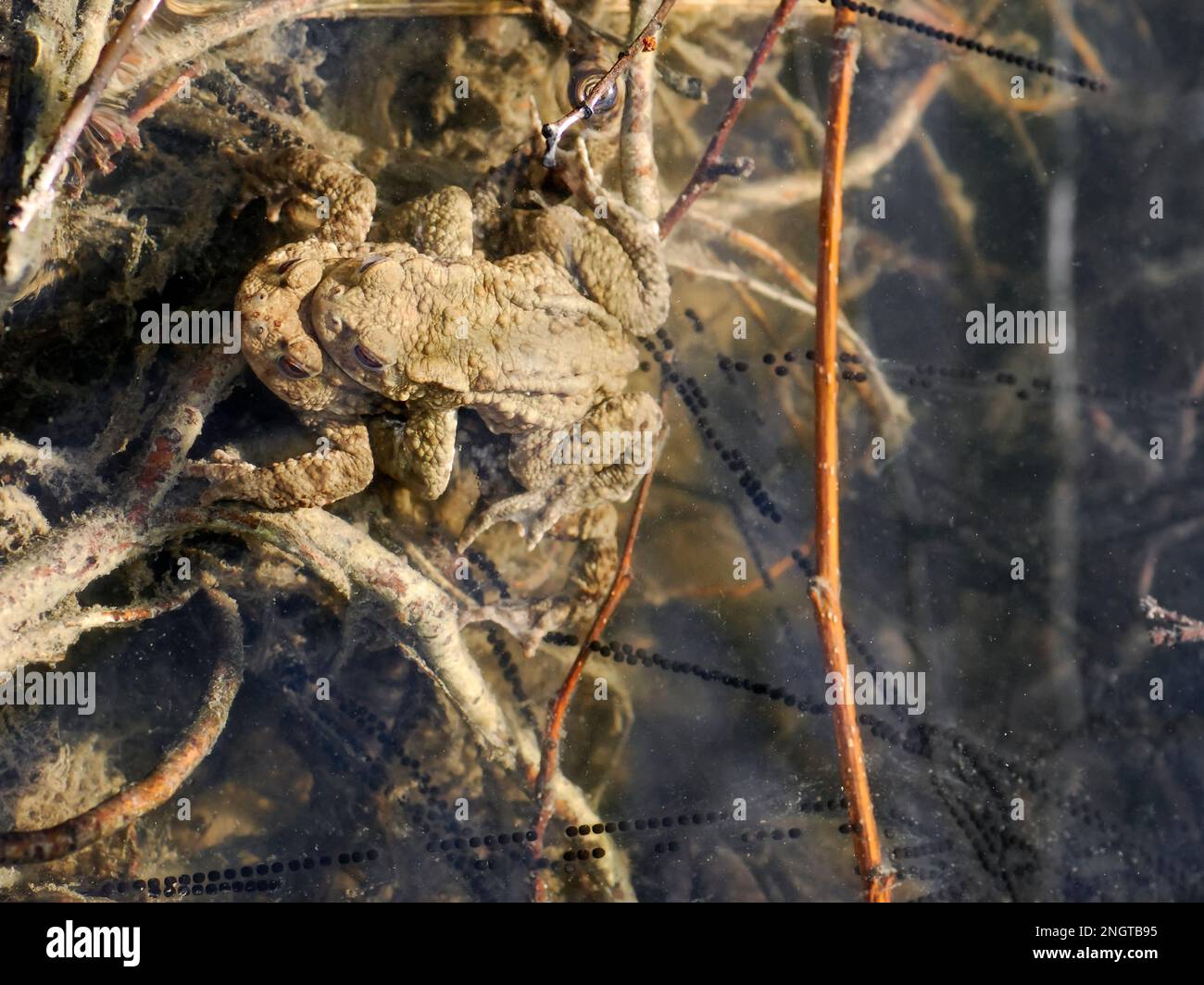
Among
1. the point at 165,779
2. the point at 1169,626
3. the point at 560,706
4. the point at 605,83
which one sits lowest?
the point at 165,779

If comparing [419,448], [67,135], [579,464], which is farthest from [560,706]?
[67,135]

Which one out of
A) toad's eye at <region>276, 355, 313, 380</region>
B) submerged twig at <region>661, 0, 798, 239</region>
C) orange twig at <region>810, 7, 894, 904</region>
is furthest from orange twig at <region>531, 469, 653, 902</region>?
toad's eye at <region>276, 355, 313, 380</region>

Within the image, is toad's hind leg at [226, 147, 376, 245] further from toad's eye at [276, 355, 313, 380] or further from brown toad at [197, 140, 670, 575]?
toad's eye at [276, 355, 313, 380]

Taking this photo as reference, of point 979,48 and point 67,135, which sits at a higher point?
point 979,48

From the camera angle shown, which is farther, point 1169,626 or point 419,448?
point 1169,626

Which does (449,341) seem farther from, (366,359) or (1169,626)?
(1169,626)

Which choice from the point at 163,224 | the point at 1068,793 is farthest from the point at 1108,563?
the point at 163,224
